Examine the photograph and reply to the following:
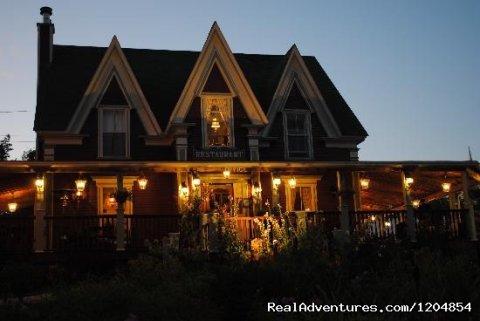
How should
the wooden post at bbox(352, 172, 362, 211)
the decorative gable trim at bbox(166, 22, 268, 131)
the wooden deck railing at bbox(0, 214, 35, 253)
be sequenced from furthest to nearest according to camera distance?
the wooden post at bbox(352, 172, 362, 211)
the decorative gable trim at bbox(166, 22, 268, 131)
the wooden deck railing at bbox(0, 214, 35, 253)

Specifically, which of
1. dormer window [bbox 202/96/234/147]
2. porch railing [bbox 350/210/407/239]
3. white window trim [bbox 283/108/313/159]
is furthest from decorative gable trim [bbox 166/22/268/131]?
porch railing [bbox 350/210/407/239]

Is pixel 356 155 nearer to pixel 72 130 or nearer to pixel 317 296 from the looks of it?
pixel 72 130

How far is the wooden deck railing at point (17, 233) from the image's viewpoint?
16.3 m

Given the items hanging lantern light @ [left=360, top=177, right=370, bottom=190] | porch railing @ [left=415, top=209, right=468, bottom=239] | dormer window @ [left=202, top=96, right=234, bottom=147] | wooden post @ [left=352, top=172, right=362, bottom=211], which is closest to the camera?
porch railing @ [left=415, top=209, right=468, bottom=239]

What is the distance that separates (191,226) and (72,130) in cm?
651

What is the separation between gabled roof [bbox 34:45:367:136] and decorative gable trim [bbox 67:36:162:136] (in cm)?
57

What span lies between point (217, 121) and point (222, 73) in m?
1.73

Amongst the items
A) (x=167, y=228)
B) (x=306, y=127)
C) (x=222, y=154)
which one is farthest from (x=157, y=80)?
(x=167, y=228)

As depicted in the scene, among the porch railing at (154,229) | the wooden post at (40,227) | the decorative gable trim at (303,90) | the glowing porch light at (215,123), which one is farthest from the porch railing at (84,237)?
the decorative gable trim at (303,90)

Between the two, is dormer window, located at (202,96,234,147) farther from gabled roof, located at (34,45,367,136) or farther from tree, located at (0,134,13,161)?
tree, located at (0,134,13,161)

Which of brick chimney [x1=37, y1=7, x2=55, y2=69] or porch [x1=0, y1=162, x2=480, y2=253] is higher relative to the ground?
brick chimney [x1=37, y1=7, x2=55, y2=69]

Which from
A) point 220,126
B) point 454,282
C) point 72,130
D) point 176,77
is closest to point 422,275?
point 454,282

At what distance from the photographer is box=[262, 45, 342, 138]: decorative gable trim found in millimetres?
22484

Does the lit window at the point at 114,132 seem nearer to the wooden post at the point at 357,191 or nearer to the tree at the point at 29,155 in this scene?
the wooden post at the point at 357,191
